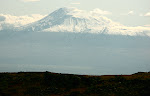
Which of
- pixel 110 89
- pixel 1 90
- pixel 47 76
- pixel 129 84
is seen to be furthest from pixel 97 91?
pixel 1 90

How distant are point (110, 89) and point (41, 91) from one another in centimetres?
1169

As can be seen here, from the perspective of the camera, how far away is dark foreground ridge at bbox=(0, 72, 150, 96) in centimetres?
5791

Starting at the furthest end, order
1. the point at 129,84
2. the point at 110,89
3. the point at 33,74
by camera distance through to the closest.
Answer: the point at 33,74, the point at 129,84, the point at 110,89

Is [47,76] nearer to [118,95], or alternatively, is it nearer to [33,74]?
[33,74]

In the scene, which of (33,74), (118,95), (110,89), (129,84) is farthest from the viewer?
(33,74)

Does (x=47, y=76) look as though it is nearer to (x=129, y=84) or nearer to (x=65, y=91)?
(x=65, y=91)

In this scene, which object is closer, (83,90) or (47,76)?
(83,90)

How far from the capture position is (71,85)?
62.8m

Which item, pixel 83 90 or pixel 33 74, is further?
pixel 33 74

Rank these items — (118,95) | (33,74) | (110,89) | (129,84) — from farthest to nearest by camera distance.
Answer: (33,74) < (129,84) < (110,89) < (118,95)

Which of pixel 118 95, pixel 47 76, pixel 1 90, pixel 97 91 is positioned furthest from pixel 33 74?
pixel 118 95

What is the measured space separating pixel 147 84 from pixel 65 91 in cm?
1462

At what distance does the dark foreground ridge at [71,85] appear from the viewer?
190 feet

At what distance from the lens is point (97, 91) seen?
59469 mm
